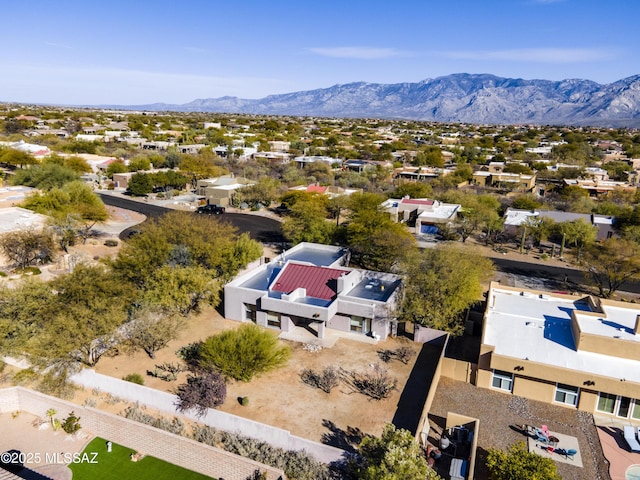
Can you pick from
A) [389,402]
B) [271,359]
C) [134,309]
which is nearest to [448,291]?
[389,402]

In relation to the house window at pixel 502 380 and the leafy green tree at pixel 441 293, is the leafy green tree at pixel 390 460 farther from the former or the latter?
the leafy green tree at pixel 441 293

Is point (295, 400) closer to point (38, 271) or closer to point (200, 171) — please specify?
point (38, 271)

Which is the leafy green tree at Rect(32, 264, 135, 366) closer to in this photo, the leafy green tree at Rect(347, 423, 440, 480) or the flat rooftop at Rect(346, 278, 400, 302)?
the flat rooftop at Rect(346, 278, 400, 302)

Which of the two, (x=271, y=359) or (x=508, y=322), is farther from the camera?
(x=508, y=322)

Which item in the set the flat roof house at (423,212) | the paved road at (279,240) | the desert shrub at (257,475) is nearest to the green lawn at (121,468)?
the desert shrub at (257,475)

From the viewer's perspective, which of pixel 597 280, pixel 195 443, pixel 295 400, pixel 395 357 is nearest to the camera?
pixel 195 443
